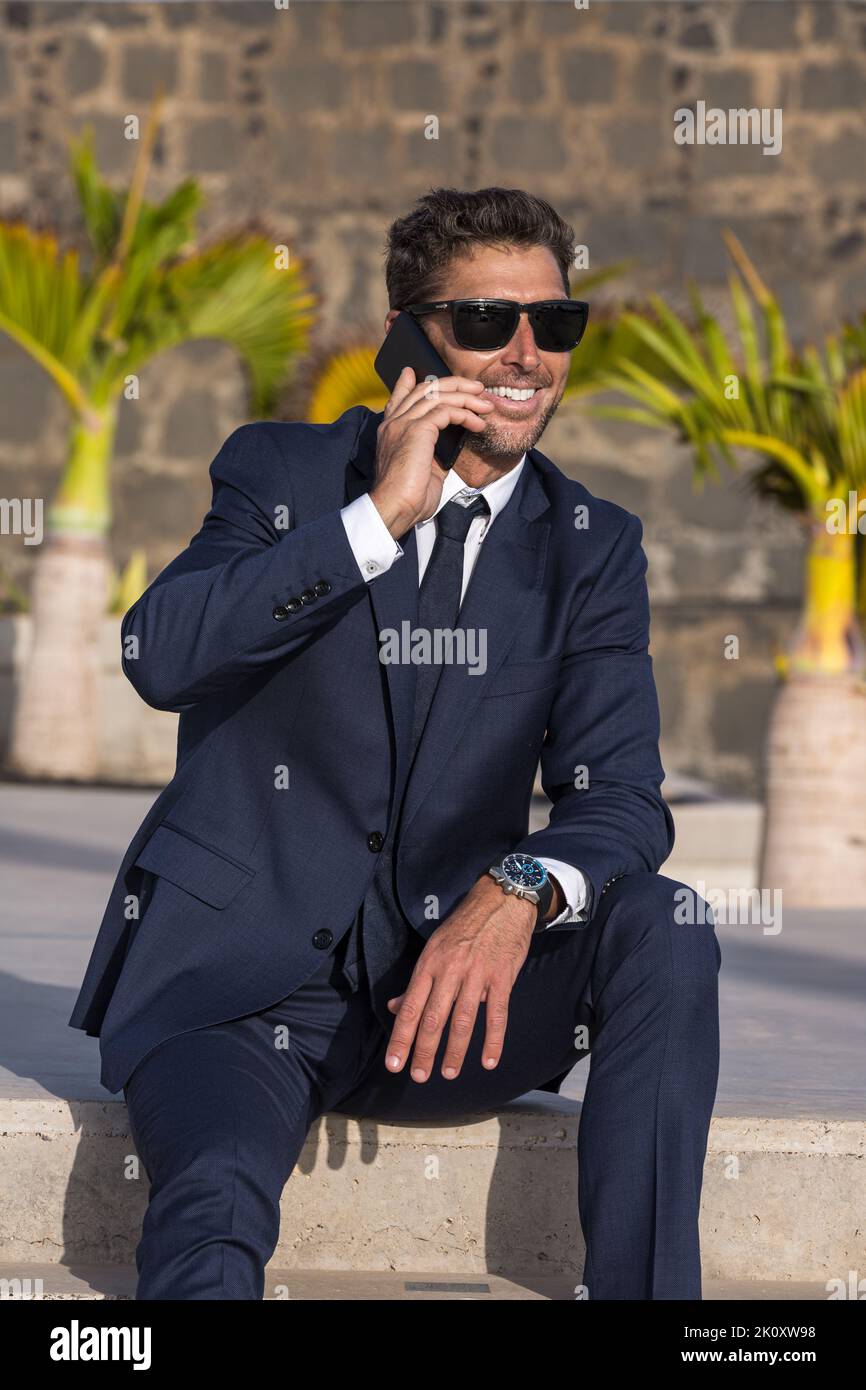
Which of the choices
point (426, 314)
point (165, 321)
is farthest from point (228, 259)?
point (426, 314)

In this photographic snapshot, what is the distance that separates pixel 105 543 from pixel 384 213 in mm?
2519

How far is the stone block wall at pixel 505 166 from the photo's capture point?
10.7 m

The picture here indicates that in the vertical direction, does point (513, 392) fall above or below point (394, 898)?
above

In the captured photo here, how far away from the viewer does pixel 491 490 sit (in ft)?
10.2

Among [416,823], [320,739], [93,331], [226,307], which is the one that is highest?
[226,307]

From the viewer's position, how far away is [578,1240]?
307cm

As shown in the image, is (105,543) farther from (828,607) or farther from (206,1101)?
(206,1101)

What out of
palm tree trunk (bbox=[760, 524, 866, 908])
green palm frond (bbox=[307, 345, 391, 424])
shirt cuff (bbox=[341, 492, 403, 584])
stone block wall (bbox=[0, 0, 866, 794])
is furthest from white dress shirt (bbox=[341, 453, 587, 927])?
stone block wall (bbox=[0, 0, 866, 794])

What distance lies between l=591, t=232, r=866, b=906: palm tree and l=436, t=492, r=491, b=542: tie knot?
13.5 feet

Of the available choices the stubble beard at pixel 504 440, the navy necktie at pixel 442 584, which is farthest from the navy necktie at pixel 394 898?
the stubble beard at pixel 504 440

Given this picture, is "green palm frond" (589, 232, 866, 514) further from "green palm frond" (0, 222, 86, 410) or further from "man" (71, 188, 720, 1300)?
"man" (71, 188, 720, 1300)

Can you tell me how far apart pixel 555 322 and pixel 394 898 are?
35.0 inches

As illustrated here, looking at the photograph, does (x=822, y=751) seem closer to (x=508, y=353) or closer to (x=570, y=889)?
(x=508, y=353)

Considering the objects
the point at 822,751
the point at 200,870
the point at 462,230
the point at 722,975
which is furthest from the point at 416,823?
the point at 822,751
